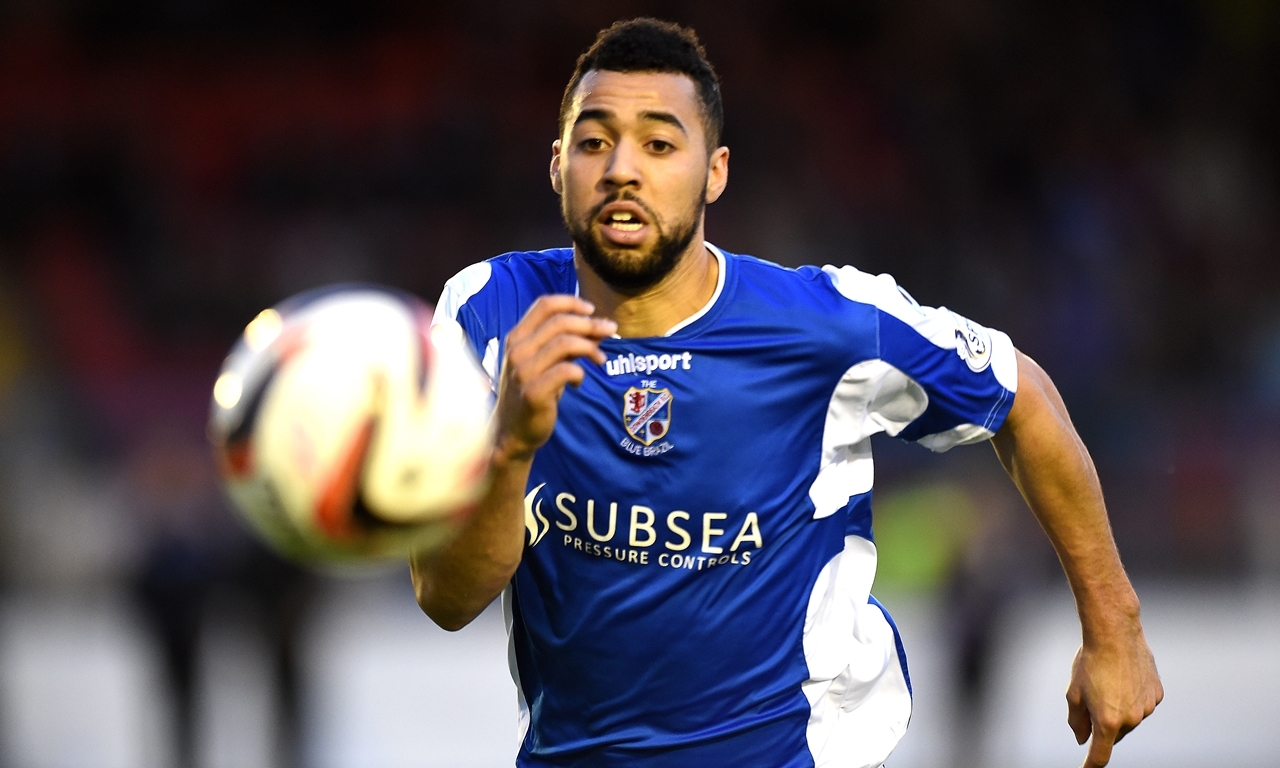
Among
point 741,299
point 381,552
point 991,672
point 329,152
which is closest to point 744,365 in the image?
point 741,299

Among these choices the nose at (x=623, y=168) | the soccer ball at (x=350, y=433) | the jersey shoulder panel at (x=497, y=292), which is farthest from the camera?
the jersey shoulder panel at (x=497, y=292)

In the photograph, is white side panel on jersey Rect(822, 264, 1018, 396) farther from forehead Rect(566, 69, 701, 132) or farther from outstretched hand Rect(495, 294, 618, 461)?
outstretched hand Rect(495, 294, 618, 461)

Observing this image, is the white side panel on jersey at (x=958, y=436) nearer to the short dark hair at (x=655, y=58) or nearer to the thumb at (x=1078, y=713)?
the thumb at (x=1078, y=713)

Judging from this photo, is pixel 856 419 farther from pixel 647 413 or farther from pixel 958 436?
pixel 647 413

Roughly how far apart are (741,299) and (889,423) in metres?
0.46

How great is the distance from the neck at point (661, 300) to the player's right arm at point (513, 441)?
0.49m

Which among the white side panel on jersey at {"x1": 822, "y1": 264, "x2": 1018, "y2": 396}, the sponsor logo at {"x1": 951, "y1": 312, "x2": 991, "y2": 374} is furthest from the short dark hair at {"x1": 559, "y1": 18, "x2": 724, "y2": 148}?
the sponsor logo at {"x1": 951, "y1": 312, "x2": 991, "y2": 374}

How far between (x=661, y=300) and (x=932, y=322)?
0.62m

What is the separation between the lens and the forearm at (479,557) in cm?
295

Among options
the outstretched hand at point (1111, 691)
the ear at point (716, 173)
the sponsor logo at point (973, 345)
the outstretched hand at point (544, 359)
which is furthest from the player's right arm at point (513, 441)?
the outstretched hand at point (1111, 691)

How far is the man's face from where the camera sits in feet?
10.8

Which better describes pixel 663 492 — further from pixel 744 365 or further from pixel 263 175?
pixel 263 175

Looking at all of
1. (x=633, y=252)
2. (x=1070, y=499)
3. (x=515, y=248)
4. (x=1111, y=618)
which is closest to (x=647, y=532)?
(x=633, y=252)

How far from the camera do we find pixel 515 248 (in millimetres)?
12164
